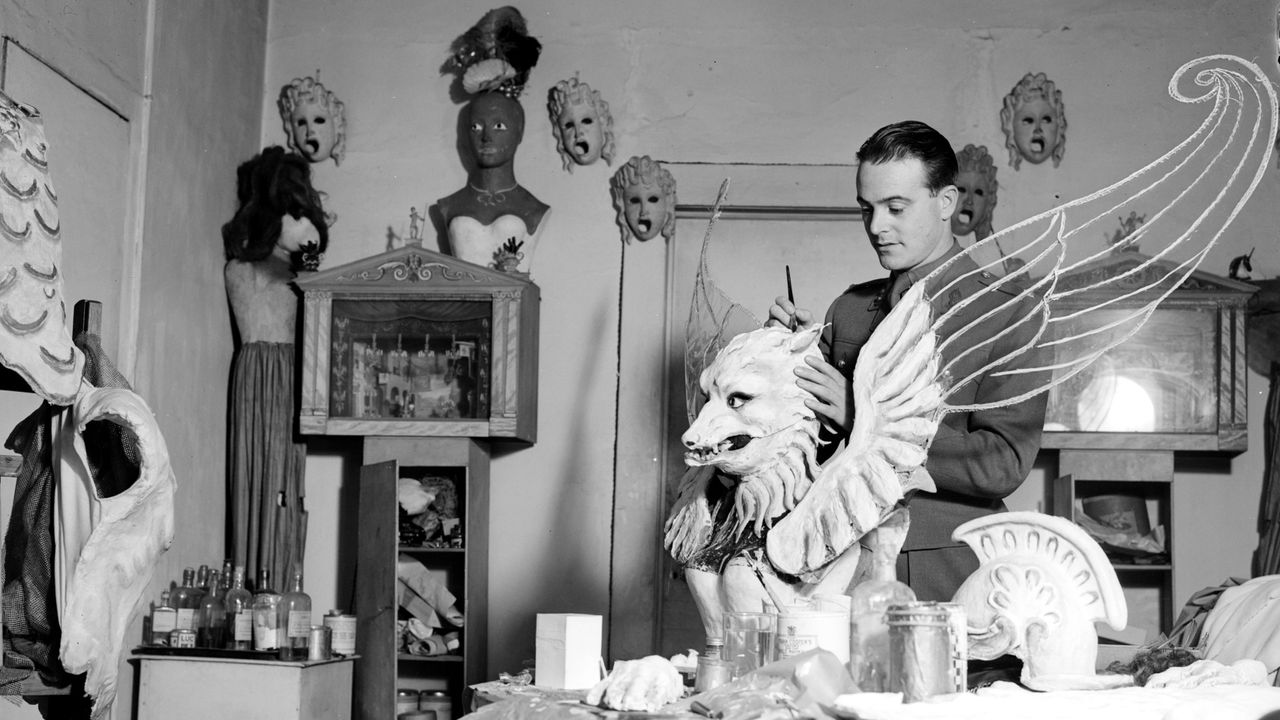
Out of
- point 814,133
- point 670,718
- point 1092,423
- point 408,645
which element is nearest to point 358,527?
point 408,645

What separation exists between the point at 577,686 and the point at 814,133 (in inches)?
141

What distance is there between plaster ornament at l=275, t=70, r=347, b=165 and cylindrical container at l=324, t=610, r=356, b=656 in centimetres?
180

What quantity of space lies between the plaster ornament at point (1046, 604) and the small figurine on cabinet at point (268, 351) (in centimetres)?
355

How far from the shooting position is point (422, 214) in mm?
5348

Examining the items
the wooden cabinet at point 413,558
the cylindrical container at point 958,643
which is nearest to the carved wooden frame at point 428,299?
the wooden cabinet at point 413,558

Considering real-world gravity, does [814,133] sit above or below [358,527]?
above

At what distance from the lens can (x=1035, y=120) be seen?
5070mm

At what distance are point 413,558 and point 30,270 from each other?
270 centimetres

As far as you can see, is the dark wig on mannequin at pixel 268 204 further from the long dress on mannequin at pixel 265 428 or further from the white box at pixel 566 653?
the white box at pixel 566 653

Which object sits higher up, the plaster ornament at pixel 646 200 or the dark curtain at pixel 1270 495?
the plaster ornament at pixel 646 200

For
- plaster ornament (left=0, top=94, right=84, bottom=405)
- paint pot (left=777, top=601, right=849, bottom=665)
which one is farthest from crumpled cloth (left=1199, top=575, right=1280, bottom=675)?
plaster ornament (left=0, top=94, right=84, bottom=405)

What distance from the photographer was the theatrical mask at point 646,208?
5133 millimetres

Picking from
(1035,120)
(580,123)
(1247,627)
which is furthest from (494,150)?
(1247,627)

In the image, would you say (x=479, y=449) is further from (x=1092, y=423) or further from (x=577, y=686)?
(x=577, y=686)
